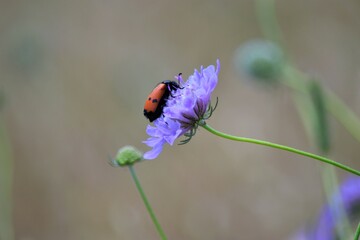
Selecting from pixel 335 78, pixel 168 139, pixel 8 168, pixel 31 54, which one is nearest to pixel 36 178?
pixel 8 168

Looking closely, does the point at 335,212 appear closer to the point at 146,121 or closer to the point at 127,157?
the point at 127,157

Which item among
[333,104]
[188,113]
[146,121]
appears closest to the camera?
[188,113]

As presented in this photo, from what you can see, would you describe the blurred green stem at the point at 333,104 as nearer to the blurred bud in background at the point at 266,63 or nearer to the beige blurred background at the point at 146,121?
the blurred bud in background at the point at 266,63

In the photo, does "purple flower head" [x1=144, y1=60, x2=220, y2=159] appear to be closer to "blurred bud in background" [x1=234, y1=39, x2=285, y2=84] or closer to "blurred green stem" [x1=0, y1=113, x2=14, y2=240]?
"blurred bud in background" [x1=234, y1=39, x2=285, y2=84]

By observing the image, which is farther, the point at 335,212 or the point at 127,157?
the point at 335,212

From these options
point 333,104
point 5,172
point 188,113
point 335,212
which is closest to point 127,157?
point 188,113

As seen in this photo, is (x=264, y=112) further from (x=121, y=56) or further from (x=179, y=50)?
(x=121, y=56)

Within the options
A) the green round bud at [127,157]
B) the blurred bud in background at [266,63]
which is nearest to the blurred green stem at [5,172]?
the blurred bud in background at [266,63]
